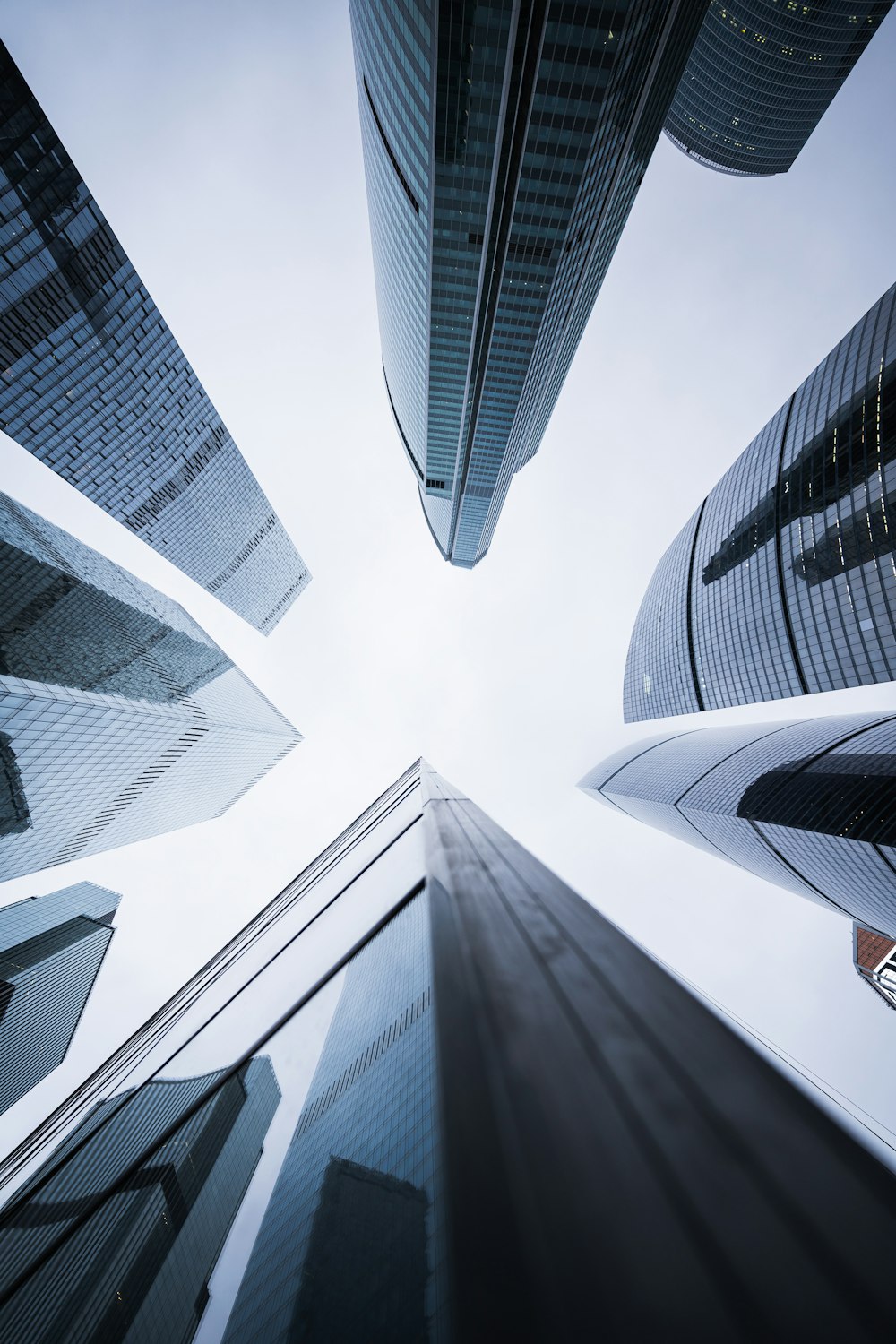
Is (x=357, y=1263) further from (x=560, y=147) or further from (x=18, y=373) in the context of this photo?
(x=18, y=373)

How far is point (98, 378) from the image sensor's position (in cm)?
6650

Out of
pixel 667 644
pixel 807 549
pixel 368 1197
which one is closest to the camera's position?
pixel 368 1197

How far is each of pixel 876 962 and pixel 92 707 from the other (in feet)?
418

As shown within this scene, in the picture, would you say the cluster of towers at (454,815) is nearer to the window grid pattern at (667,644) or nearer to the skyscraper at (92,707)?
the skyscraper at (92,707)

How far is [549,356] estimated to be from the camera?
75938 mm

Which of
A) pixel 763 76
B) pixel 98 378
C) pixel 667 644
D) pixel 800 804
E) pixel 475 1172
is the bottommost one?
pixel 475 1172

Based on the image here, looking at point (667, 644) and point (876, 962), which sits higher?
point (667, 644)

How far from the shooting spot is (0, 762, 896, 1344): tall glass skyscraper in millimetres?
2098

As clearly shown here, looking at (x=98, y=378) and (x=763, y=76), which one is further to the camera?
(x=763, y=76)

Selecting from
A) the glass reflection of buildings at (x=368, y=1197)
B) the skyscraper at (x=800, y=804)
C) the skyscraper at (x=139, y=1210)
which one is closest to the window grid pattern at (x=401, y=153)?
the glass reflection of buildings at (x=368, y=1197)

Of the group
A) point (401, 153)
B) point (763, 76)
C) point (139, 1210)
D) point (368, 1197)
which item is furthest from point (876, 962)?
point (763, 76)

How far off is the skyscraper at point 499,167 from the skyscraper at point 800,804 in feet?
203

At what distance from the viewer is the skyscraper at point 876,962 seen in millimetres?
88688

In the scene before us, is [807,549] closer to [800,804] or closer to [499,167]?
[800,804]
